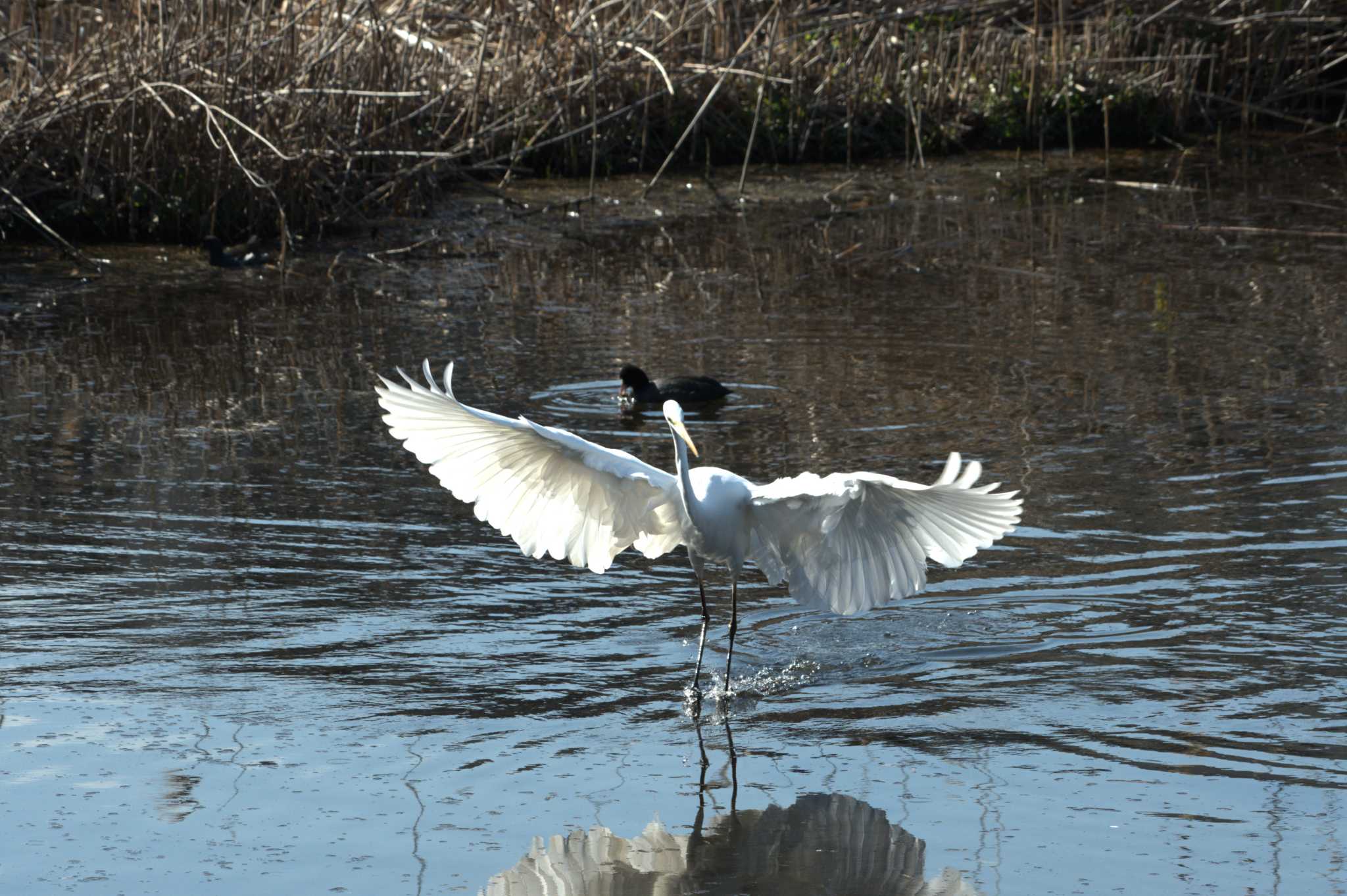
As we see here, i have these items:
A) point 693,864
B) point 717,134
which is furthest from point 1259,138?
point 693,864

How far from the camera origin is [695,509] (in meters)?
5.07

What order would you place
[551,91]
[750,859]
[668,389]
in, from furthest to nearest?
[551,91]
[668,389]
[750,859]

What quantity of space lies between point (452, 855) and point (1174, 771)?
5.96 ft

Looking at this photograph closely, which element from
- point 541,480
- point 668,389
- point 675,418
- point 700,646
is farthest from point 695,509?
point 668,389

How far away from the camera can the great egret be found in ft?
15.9

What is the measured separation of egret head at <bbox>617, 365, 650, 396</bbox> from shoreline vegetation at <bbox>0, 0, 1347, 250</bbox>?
11.8 feet

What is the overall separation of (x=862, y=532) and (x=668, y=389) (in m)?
3.43

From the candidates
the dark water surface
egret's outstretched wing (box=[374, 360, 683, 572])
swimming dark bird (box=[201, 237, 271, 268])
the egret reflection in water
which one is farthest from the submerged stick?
the egret reflection in water

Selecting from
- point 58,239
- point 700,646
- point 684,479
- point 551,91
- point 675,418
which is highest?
point 551,91

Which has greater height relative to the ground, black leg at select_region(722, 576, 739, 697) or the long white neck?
the long white neck

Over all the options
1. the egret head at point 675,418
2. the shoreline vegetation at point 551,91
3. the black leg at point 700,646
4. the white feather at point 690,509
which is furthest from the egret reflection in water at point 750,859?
the shoreline vegetation at point 551,91

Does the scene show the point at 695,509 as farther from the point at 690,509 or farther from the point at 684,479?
the point at 684,479

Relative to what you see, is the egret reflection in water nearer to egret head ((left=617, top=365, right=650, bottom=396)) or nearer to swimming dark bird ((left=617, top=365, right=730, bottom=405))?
swimming dark bird ((left=617, top=365, right=730, bottom=405))

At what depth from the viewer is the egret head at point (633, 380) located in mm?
8578
